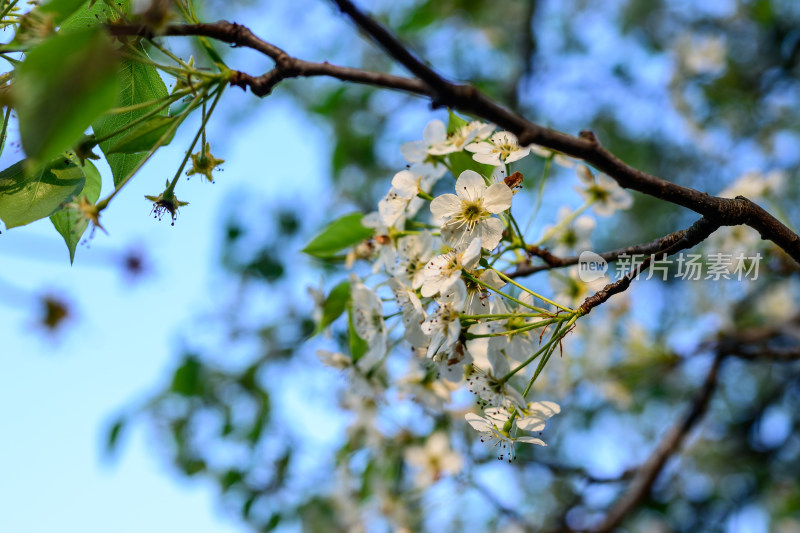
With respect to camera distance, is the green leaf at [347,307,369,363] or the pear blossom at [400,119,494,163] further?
the green leaf at [347,307,369,363]

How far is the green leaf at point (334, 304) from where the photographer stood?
147cm

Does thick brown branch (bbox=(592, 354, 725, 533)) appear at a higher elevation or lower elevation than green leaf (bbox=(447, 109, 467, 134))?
higher

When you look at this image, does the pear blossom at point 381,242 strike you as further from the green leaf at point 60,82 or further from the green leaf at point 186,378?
the green leaf at point 186,378

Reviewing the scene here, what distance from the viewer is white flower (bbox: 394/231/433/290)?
1217mm

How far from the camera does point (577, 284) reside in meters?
1.62

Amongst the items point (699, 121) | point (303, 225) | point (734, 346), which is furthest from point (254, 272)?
point (699, 121)

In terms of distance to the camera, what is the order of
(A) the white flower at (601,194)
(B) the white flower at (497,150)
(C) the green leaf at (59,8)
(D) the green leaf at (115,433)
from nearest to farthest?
(C) the green leaf at (59,8) → (B) the white flower at (497,150) → (A) the white flower at (601,194) → (D) the green leaf at (115,433)

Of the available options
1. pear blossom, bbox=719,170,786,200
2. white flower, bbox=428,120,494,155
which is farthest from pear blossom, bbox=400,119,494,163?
pear blossom, bbox=719,170,786,200

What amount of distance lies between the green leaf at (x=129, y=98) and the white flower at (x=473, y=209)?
0.55 meters

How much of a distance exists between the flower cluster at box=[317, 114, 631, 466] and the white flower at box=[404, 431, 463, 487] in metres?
1.11

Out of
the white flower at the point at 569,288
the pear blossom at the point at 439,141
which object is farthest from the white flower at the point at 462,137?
the white flower at the point at 569,288

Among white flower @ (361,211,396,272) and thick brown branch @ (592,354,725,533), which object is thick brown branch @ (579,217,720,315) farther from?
thick brown branch @ (592,354,725,533)

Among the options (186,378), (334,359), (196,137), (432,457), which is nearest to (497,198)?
(196,137)

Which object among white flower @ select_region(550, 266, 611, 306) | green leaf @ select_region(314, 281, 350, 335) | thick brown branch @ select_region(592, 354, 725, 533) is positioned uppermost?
thick brown branch @ select_region(592, 354, 725, 533)
